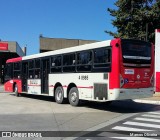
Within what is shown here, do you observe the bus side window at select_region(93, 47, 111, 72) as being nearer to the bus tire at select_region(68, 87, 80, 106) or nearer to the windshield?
the windshield

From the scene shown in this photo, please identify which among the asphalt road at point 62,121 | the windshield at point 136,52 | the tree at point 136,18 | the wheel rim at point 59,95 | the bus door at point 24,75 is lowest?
the asphalt road at point 62,121

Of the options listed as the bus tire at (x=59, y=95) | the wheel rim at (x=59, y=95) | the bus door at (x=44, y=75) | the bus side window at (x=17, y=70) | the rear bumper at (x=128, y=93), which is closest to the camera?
the rear bumper at (x=128, y=93)

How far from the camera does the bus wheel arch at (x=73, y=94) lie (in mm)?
17094

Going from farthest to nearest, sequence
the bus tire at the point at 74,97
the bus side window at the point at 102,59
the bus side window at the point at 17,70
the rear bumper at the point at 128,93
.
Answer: the bus side window at the point at 17,70
the bus tire at the point at 74,97
the bus side window at the point at 102,59
the rear bumper at the point at 128,93

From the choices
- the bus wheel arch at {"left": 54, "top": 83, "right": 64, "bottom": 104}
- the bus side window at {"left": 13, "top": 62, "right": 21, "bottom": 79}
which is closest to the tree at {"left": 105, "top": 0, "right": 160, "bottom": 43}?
the bus side window at {"left": 13, "top": 62, "right": 21, "bottom": 79}

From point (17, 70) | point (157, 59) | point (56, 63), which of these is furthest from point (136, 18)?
point (56, 63)

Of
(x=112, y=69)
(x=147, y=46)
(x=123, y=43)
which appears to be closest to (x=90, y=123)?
(x=112, y=69)

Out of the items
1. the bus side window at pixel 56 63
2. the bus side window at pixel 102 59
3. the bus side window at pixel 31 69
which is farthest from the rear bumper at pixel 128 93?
the bus side window at pixel 31 69

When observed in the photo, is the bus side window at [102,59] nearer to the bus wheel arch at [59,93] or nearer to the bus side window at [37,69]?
the bus wheel arch at [59,93]

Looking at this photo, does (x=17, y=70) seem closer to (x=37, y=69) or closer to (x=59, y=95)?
(x=37, y=69)

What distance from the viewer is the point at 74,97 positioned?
17297mm

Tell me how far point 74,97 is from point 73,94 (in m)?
0.16

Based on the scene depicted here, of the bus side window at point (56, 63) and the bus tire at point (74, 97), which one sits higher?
the bus side window at point (56, 63)

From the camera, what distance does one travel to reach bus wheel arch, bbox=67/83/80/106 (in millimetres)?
17094
